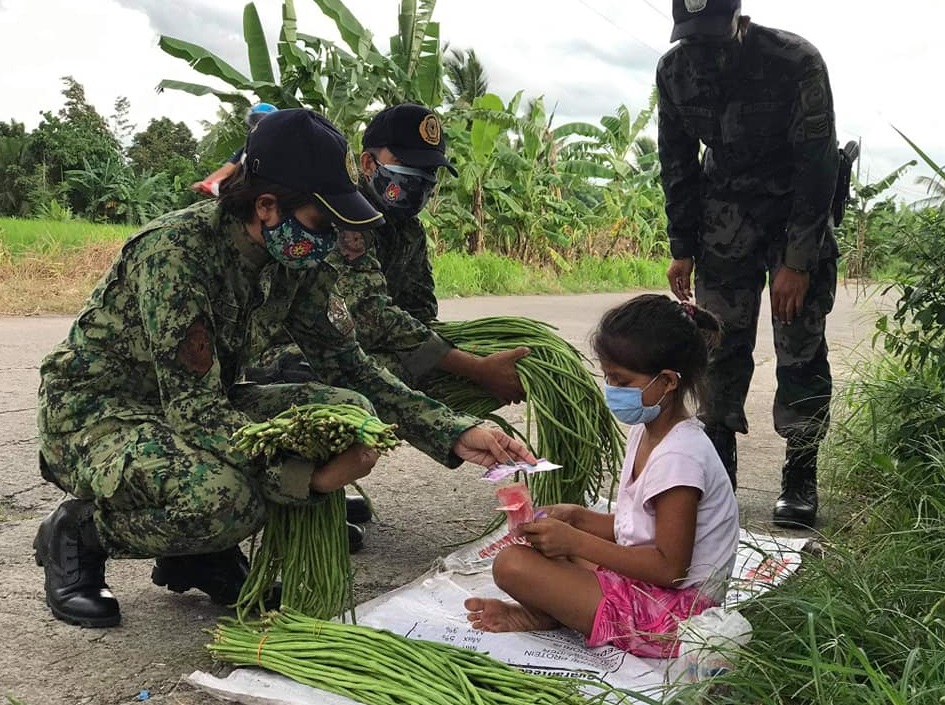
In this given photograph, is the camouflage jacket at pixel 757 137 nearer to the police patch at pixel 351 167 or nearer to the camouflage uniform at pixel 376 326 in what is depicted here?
the camouflage uniform at pixel 376 326

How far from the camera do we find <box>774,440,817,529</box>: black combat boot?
3453 mm

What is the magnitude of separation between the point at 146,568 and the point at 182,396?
852 mm

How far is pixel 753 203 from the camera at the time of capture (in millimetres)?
3549

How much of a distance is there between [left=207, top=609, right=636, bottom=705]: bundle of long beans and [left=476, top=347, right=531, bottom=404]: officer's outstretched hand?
1.11 m

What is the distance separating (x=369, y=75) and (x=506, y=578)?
763 centimetres

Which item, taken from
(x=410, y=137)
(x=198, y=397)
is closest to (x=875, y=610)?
(x=198, y=397)

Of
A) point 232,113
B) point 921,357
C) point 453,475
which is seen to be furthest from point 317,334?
point 232,113

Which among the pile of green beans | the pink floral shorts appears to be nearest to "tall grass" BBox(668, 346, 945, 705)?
the pink floral shorts

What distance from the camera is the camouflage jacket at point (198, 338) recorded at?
7.54ft

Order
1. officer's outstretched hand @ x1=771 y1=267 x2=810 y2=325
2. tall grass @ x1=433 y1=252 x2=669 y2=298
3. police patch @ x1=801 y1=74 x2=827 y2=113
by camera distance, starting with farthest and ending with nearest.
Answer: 1. tall grass @ x1=433 y1=252 x2=669 y2=298
2. officer's outstretched hand @ x1=771 y1=267 x2=810 y2=325
3. police patch @ x1=801 y1=74 x2=827 y2=113

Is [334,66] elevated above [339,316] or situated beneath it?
elevated above

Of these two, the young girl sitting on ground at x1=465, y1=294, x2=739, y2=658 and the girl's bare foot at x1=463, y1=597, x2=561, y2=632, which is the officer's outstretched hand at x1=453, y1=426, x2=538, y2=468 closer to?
the young girl sitting on ground at x1=465, y1=294, x2=739, y2=658

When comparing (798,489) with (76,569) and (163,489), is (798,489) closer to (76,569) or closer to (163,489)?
(163,489)

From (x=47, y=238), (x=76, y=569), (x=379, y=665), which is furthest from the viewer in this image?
(x=47, y=238)
